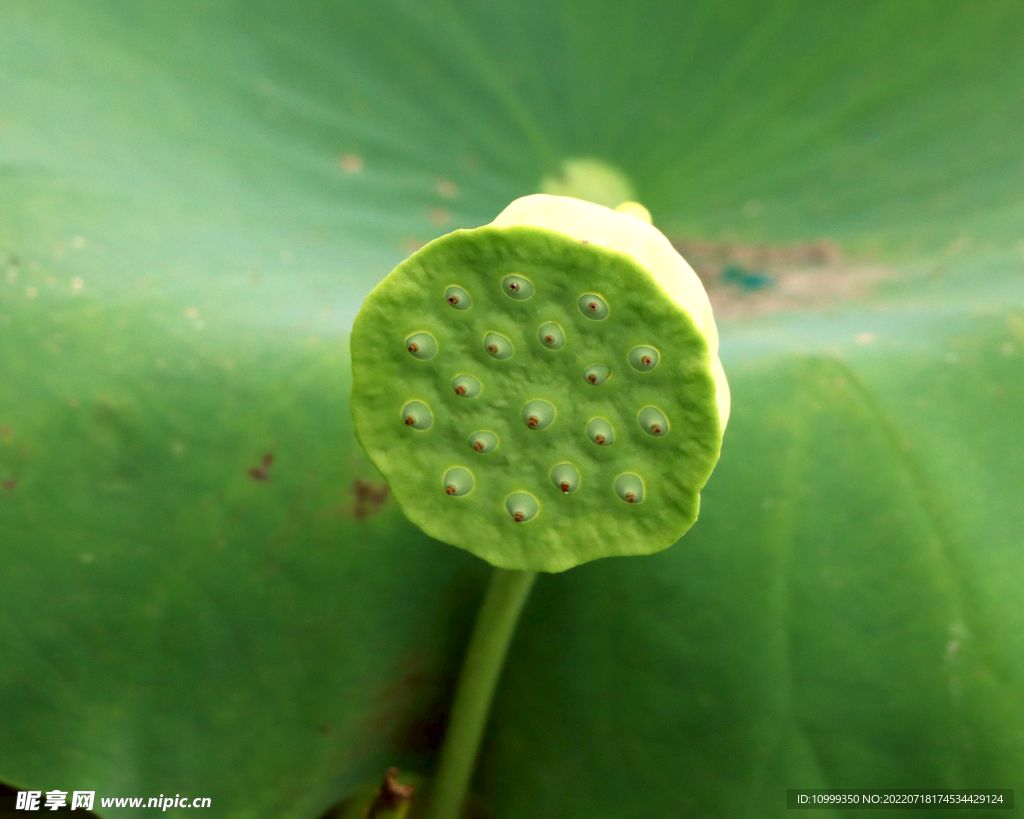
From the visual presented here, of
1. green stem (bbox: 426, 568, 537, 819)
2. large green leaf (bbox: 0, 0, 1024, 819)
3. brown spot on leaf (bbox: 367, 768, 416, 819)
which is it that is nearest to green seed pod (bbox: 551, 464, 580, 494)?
green stem (bbox: 426, 568, 537, 819)

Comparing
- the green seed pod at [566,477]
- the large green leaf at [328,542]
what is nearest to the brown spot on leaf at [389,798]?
the large green leaf at [328,542]

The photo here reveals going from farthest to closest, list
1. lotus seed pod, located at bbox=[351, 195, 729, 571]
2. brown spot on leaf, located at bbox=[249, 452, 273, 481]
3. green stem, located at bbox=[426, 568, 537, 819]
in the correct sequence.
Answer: brown spot on leaf, located at bbox=[249, 452, 273, 481], green stem, located at bbox=[426, 568, 537, 819], lotus seed pod, located at bbox=[351, 195, 729, 571]

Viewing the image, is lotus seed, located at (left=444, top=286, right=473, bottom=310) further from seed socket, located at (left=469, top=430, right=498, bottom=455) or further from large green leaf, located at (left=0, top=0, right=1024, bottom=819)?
large green leaf, located at (left=0, top=0, right=1024, bottom=819)

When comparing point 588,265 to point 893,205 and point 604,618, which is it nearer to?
point 604,618

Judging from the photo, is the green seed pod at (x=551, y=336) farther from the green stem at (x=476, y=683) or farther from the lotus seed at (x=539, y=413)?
the green stem at (x=476, y=683)

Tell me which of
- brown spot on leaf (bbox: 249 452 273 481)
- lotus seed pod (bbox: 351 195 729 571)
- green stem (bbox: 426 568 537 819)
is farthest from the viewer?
brown spot on leaf (bbox: 249 452 273 481)

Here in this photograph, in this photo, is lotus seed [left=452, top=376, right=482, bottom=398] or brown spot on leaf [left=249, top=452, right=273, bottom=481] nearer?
lotus seed [left=452, top=376, right=482, bottom=398]

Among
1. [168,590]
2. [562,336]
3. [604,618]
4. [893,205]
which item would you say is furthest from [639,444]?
[893,205]
